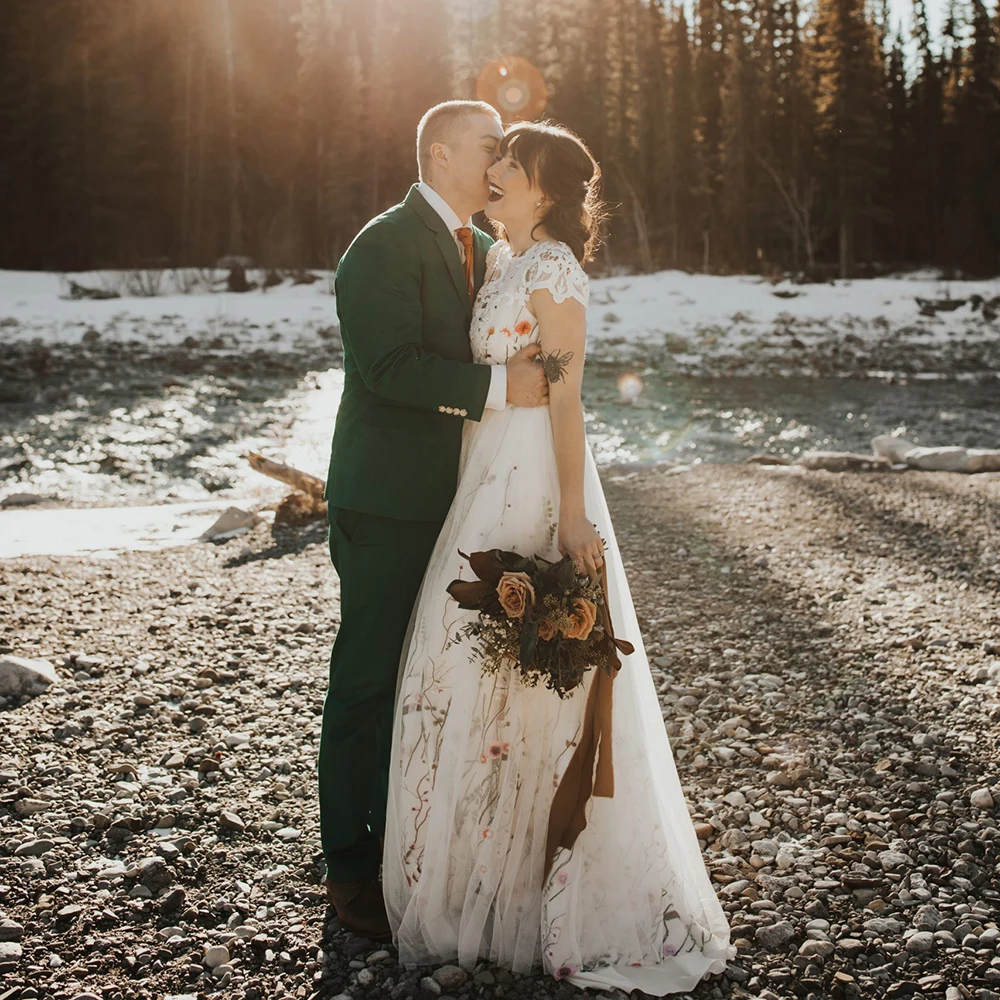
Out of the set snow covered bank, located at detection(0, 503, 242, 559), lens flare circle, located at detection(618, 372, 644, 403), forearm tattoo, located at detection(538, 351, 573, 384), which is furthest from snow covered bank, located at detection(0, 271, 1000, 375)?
forearm tattoo, located at detection(538, 351, 573, 384)

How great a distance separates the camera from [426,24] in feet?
109

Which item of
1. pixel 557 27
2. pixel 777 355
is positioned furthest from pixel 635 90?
pixel 777 355

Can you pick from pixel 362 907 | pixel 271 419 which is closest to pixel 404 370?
pixel 362 907

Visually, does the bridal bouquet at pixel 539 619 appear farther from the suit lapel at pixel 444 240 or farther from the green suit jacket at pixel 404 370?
the suit lapel at pixel 444 240

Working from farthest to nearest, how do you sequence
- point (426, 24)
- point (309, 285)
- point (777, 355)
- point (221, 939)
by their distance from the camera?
point (426, 24) < point (309, 285) < point (777, 355) < point (221, 939)

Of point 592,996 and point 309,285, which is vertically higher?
point 309,285

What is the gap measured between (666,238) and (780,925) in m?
39.1

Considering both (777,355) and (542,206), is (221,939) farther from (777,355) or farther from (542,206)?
(777,355)

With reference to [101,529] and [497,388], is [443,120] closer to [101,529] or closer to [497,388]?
[497,388]

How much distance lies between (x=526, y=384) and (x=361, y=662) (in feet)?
3.15

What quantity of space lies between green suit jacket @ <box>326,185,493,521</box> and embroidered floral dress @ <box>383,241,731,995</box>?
0.16m

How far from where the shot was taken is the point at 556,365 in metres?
2.70

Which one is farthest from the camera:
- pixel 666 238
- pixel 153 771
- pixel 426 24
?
pixel 666 238

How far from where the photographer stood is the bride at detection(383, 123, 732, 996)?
107 inches
